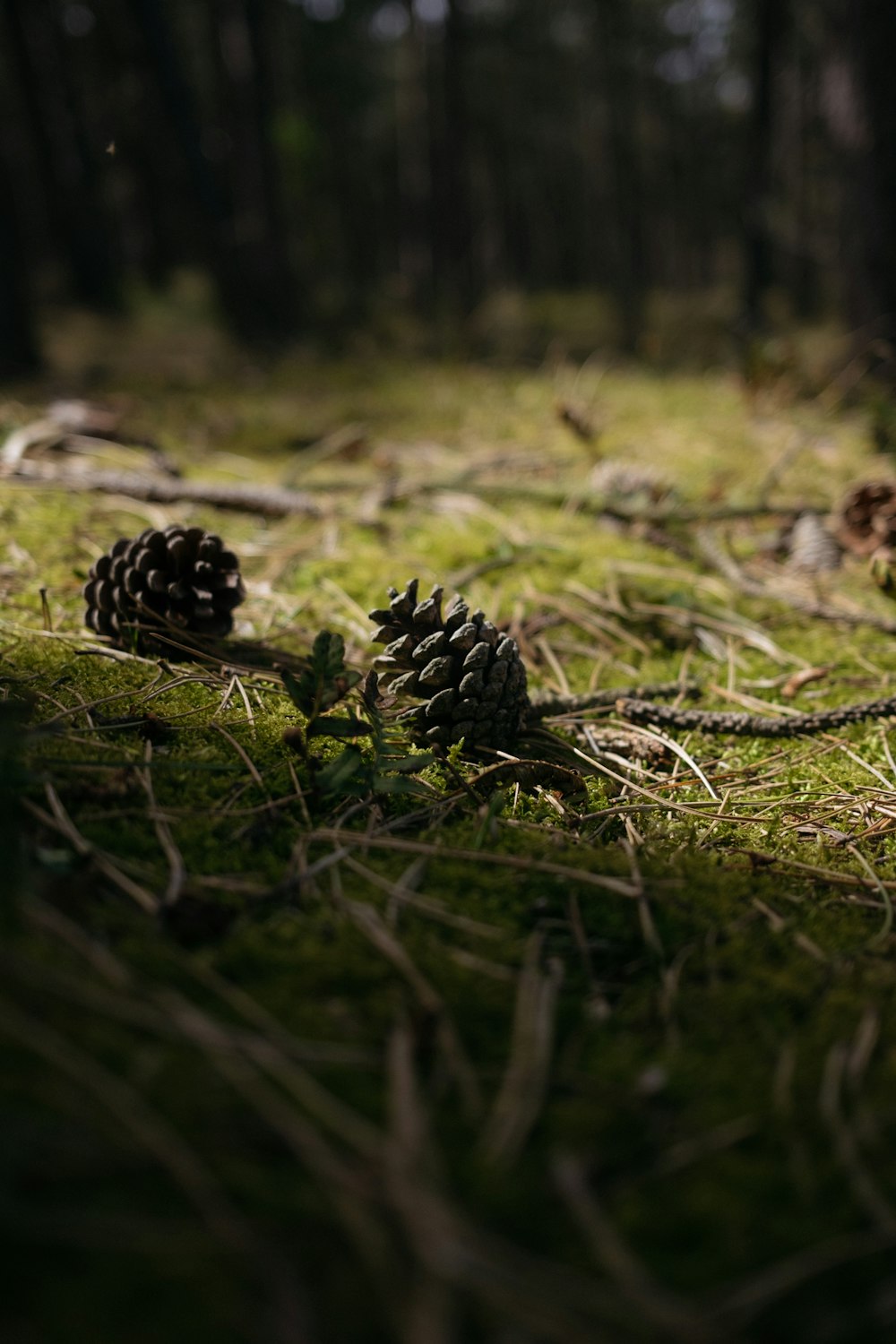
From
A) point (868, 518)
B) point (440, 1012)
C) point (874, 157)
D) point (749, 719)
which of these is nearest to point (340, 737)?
point (440, 1012)

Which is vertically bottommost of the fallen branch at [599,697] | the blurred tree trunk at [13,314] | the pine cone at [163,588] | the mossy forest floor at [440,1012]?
the fallen branch at [599,697]

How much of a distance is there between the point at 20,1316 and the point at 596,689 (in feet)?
5.03

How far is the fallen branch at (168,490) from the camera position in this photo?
2.69m

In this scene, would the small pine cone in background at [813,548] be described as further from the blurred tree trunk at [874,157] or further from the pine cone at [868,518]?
the blurred tree trunk at [874,157]

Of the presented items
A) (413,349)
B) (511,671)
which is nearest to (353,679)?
(511,671)

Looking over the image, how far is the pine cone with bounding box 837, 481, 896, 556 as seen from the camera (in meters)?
2.54

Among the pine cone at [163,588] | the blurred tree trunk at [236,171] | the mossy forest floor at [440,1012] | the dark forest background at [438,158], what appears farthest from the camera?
the blurred tree trunk at [236,171]

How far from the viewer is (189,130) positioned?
6777 mm

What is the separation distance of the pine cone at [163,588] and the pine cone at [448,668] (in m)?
0.46

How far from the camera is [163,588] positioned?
5.74ft

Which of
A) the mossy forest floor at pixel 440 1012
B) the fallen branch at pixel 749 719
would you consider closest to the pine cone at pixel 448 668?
the mossy forest floor at pixel 440 1012

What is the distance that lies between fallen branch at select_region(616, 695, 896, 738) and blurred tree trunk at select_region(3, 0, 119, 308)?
421 inches

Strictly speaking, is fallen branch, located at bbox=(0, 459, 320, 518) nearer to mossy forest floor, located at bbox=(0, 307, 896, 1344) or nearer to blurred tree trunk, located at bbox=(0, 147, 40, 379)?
mossy forest floor, located at bbox=(0, 307, 896, 1344)

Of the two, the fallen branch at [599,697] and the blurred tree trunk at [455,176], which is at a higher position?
the blurred tree trunk at [455,176]
